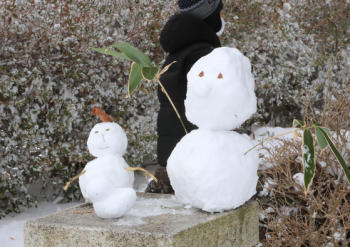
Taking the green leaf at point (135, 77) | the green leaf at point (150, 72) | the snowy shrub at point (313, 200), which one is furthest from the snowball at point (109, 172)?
the snowy shrub at point (313, 200)

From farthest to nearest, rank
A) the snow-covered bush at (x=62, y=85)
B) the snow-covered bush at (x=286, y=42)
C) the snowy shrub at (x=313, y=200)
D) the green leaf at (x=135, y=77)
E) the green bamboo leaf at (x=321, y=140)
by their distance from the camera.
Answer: the snow-covered bush at (x=286, y=42) → the snow-covered bush at (x=62, y=85) → the snowy shrub at (x=313, y=200) → the green leaf at (x=135, y=77) → the green bamboo leaf at (x=321, y=140)

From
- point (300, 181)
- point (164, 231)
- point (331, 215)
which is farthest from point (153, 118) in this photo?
point (164, 231)

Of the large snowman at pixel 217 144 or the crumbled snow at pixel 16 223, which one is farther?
the crumbled snow at pixel 16 223

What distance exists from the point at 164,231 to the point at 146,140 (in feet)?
8.75

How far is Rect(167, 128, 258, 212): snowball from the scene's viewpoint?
5.02 ft

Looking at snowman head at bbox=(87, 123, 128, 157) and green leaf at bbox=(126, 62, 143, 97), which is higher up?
green leaf at bbox=(126, 62, 143, 97)

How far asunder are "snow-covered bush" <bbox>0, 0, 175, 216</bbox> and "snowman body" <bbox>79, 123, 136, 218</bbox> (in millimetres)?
1878

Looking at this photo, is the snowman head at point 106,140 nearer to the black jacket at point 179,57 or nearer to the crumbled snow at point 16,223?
the black jacket at point 179,57

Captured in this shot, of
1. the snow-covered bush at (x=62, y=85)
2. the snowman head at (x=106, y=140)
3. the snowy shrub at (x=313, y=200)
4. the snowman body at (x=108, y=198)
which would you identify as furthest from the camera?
the snow-covered bush at (x=62, y=85)

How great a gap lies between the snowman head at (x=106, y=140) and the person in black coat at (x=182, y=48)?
68 cm

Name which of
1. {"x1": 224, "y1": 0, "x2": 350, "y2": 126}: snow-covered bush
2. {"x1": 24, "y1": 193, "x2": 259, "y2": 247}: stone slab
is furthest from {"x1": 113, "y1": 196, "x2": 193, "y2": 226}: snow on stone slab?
{"x1": 224, "y1": 0, "x2": 350, "y2": 126}: snow-covered bush

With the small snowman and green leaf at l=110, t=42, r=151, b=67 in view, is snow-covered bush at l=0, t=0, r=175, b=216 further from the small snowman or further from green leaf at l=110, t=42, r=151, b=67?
green leaf at l=110, t=42, r=151, b=67

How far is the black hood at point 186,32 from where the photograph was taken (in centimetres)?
233

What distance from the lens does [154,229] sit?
1.36m
